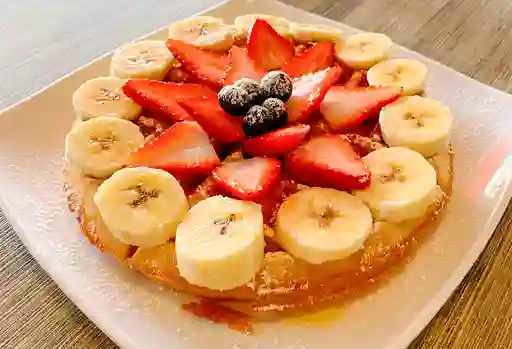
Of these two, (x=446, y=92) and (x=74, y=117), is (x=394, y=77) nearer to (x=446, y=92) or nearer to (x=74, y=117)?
(x=446, y=92)

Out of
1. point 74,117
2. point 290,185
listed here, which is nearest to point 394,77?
point 290,185

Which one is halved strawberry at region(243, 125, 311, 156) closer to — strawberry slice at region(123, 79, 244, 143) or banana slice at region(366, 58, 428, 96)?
strawberry slice at region(123, 79, 244, 143)

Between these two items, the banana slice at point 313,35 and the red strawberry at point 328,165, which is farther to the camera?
the banana slice at point 313,35

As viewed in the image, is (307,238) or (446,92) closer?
(307,238)

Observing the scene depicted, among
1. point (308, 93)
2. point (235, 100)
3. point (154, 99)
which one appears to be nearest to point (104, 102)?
point (154, 99)

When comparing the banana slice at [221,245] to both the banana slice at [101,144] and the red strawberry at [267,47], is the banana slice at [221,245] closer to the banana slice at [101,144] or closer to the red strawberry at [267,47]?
the banana slice at [101,144]

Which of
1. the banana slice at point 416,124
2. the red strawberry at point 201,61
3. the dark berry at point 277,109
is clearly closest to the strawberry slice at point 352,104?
the banana slice at point 416,124
